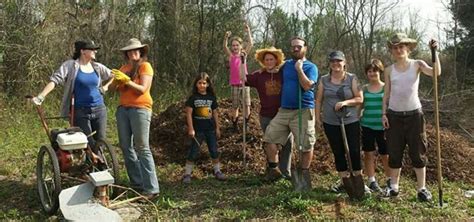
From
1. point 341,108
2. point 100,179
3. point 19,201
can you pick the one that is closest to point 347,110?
point 341,108

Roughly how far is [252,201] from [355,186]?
113cm

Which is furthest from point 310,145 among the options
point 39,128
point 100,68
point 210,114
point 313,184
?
point 39,128

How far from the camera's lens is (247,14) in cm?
1694

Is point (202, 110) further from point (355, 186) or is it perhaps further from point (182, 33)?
point (182, 33)

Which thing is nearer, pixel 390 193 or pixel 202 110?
pixel 390 193

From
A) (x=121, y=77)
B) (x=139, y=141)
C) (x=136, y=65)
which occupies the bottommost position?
(x=139, y=141)

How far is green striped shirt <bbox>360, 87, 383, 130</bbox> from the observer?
5.61 m

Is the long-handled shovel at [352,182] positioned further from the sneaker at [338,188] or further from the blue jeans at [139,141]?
the blue jeans at [139,141]

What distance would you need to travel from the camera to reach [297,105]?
5559mm

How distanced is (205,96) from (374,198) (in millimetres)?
2377

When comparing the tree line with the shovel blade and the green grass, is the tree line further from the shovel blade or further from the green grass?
the shovel blade

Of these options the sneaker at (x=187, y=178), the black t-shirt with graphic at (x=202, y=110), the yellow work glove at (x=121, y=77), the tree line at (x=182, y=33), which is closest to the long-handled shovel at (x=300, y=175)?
the black t-shirt with graphic at (x=202, y=110)

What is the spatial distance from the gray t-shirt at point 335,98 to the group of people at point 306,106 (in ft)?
0.04

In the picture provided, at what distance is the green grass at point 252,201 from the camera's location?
491 cm
